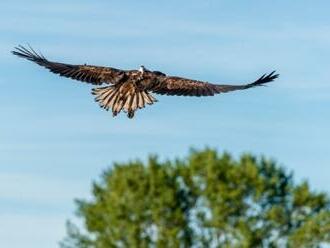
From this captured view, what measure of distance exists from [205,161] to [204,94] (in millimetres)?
7939

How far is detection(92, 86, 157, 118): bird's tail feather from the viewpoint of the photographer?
5250cm

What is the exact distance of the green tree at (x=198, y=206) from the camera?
200ft

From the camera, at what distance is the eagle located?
5269cm

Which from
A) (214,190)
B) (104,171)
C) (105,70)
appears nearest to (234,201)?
Result: (214,190)

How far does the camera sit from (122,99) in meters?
52.8

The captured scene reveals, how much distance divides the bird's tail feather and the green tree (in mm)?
8361

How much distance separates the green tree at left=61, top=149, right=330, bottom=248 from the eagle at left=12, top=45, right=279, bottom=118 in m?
7.15

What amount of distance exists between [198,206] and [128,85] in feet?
30.2

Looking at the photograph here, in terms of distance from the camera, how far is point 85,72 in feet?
181

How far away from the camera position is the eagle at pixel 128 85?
52.7 metres

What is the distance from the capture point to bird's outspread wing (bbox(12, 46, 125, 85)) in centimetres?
5450

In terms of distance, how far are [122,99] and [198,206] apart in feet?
32.1

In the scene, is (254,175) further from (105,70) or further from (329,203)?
(105,70)

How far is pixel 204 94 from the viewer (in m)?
54.3
